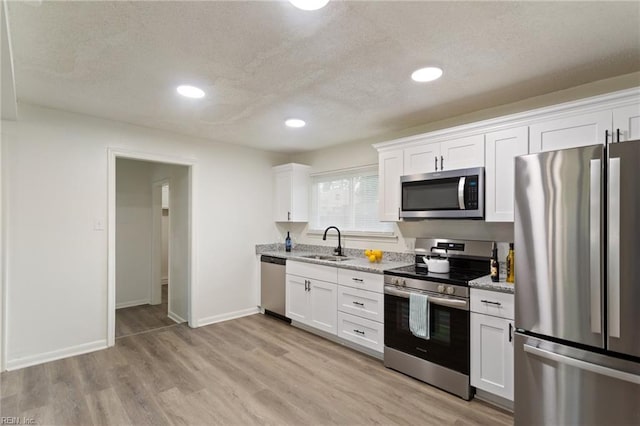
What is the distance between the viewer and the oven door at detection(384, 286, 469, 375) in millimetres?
2418

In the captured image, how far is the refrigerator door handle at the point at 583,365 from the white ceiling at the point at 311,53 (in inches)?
69.6

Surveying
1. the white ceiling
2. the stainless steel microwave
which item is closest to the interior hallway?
the white ceiling

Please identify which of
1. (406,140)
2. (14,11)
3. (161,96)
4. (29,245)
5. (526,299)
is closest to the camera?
(14,11)

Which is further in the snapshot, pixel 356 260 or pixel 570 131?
pixel 356 260

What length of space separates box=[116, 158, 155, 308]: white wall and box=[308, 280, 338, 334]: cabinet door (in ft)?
10.3

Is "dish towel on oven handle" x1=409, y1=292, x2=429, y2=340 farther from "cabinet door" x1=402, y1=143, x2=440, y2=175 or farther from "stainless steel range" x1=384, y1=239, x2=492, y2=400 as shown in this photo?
"cabinet door" x1=402, y1=143, x2=440, y2=175

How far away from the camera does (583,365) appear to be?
1659mm

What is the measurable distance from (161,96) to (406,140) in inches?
89.2

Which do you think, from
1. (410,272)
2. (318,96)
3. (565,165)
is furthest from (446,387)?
(318,96)

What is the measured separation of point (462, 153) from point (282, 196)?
2688mm

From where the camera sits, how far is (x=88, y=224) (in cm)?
324

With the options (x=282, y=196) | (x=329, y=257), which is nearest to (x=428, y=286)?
(x=329, y=257)

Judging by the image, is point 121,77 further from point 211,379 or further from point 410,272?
point 410,272

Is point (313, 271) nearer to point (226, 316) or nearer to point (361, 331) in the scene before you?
point (361, 331)
